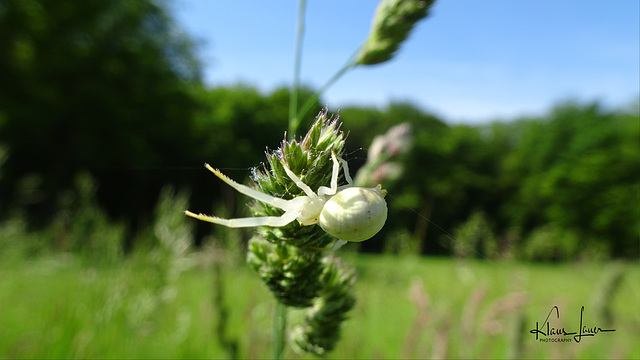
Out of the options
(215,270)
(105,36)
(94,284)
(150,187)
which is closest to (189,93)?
(105,36)

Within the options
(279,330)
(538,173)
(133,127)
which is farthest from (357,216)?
(538,173)

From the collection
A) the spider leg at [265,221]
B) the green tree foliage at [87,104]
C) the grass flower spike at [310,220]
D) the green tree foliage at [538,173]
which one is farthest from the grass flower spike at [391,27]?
the green tree foliage at [538,173]

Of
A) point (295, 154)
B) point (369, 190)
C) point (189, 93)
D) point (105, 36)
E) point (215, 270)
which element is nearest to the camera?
point (369, 190)

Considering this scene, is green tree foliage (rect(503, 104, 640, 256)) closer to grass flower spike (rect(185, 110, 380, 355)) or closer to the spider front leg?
grass flower spike (rect(185, 110, 380, 355))

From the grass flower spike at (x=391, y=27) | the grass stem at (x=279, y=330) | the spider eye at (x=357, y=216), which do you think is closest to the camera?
the spider eye at (x=357, y=216)

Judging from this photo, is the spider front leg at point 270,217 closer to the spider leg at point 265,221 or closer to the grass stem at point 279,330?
the spider leg at point 265,221

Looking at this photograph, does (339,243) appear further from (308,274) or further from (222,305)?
(222,305)

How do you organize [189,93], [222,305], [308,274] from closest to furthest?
[308,274]
[222,305]
[189,93]

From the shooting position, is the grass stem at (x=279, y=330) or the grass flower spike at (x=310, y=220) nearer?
the grass flower spike at (x=310, y=220)
